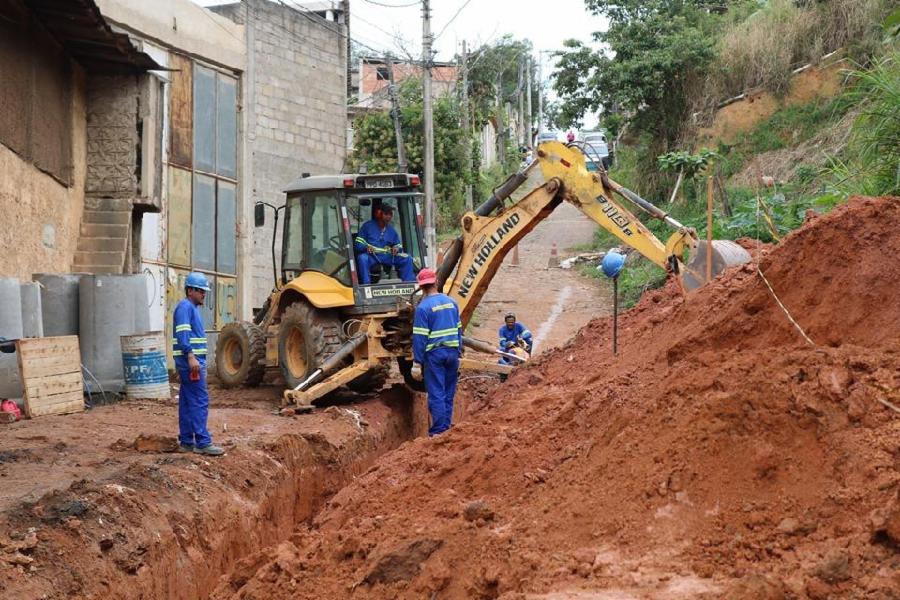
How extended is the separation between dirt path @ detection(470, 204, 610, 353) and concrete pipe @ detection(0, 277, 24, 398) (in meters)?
10.6

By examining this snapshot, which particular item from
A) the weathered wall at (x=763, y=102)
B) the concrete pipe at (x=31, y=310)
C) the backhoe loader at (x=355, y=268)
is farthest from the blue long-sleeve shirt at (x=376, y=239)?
the weathered wall at (x=763, y=102)

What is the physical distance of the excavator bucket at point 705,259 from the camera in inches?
405

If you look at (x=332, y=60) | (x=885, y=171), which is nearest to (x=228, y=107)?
(x=332, y=60)

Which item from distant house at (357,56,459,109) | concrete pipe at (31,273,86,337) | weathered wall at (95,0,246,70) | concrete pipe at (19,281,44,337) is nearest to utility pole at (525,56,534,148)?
distant house at (357,56,459,109)

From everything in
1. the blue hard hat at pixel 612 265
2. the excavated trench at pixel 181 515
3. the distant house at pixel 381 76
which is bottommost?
the excavated trench at pixel 181 515

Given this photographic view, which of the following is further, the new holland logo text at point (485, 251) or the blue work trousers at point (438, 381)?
the new holland logo text at point (485, 251)

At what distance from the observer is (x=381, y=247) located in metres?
12.9

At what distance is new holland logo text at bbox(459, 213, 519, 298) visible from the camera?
11906 millimetres

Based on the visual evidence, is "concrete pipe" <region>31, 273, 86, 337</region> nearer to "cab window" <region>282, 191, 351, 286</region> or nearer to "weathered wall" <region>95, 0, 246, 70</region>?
"cab window" <region>282, 191, 351, 286</region>

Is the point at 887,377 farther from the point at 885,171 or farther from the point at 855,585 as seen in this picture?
the point at 885,171

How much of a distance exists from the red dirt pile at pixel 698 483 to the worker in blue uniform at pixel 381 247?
16.5ft

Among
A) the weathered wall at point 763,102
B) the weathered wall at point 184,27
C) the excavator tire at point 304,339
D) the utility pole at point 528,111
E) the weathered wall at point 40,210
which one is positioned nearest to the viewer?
the excavator tire at point 304,339

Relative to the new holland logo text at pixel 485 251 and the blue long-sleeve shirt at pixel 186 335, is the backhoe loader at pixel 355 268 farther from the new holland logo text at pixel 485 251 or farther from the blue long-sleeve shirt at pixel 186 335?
the blue long-sleeve shirt at pixel 186 335

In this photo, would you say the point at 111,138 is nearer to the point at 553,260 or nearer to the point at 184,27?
the point at 184,27
